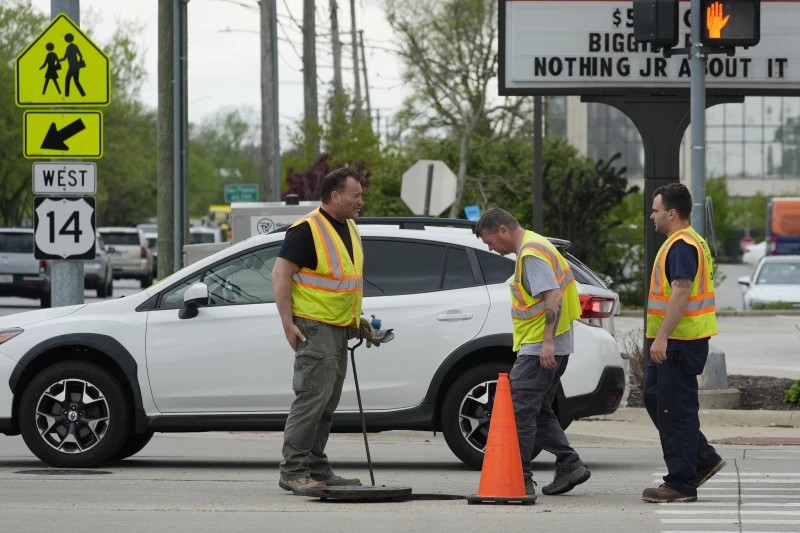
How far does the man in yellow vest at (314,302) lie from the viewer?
9164 millimetres

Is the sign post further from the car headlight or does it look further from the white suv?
the white suv

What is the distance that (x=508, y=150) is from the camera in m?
39.0

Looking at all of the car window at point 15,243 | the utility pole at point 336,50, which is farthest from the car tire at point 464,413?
the utility pole at point 336,50

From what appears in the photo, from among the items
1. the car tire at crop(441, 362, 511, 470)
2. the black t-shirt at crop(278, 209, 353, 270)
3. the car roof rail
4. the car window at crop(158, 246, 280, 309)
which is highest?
the car roof rail

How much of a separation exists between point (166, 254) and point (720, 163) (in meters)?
105

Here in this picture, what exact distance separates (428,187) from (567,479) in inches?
539

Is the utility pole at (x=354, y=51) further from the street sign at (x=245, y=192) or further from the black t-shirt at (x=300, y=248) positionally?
the black t-shirt at (x=300, y=248)

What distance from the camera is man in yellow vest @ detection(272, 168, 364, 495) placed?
361 inches

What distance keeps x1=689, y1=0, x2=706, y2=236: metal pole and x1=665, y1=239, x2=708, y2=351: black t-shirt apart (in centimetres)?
484

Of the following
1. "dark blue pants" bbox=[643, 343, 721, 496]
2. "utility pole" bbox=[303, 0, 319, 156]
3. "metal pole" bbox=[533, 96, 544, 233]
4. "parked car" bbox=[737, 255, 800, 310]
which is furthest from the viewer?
"parked car" bbox=[737, 255, 800, 310]

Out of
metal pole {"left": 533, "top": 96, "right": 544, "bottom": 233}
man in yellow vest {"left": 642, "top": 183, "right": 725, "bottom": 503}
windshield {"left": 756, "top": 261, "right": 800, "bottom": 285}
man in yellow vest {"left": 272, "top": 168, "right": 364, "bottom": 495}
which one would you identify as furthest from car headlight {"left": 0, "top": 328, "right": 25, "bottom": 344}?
windshield {"left": 756, "top": 261, "right": 800, "bottom": 285}

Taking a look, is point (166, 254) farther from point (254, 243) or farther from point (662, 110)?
point (254, 243)

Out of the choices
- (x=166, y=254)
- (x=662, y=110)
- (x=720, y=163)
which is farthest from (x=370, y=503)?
(x=720, y=163)

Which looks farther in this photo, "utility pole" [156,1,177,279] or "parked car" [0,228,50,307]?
"parked car" [0,228,50,307]
